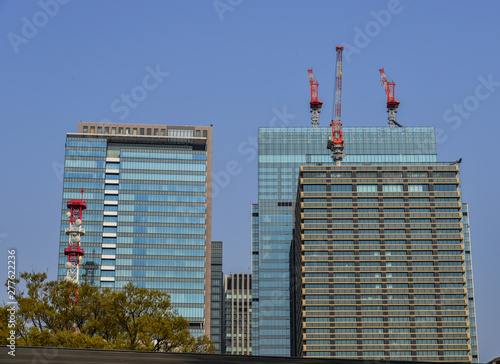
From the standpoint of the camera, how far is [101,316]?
104m

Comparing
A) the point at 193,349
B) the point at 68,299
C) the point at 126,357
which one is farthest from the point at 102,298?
the point at 126,357

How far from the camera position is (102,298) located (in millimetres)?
105250

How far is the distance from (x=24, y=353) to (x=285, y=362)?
64.4 ft

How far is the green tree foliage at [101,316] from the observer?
10138 centimetres

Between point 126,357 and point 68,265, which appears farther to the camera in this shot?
point 68,265

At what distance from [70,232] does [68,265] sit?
7.33 meters

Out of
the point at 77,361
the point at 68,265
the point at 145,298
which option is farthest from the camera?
the point at 68,265

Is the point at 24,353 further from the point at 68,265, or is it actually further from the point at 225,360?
the point at 68,265

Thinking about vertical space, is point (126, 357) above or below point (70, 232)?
below

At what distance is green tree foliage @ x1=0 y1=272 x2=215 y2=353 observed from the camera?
333 ft

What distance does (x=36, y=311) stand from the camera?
102 meters

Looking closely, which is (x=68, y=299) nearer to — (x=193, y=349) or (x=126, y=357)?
(x=193, y=349)

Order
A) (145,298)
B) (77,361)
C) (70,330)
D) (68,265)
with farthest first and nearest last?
(68,265) < (145,298) < (70,330) < (77,361)

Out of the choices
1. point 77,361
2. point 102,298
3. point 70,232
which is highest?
point 70,232
